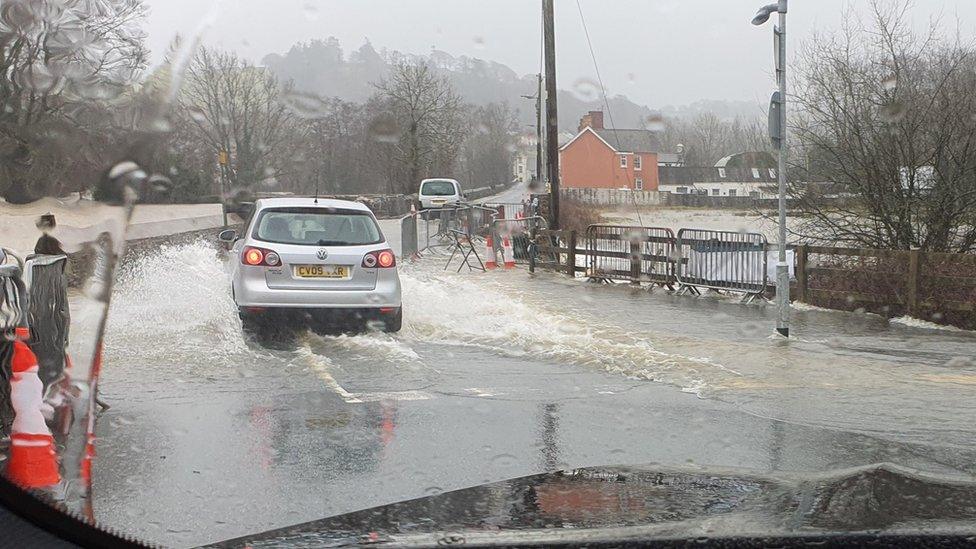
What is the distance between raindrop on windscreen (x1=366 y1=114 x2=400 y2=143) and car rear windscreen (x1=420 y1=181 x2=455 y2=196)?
2274 millimetres

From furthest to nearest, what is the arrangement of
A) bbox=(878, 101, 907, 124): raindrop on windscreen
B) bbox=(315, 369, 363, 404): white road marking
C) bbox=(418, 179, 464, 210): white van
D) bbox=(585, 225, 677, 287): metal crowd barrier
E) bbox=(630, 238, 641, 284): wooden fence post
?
bbox=(418, 179, 464, 210): white van < bbox=(630, 238, 641, 284): wooden fence post < bbox=(585, 225, 677, 287): metal crowd barrier < bbox=(878, 101, 907, 124): raindrop on windscreen < bbox=(315, 369, 363, 404): white road marking

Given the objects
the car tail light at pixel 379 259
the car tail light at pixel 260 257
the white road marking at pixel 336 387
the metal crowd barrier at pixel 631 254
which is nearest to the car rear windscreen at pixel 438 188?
the metal crowd barrier at pixel 631 254

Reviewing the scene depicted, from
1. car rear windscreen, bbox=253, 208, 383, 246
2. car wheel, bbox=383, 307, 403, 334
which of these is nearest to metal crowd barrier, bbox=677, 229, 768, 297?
car wheel, bbox=383, 307, 403, 334

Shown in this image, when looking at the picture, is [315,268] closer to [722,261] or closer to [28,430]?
[28,430]

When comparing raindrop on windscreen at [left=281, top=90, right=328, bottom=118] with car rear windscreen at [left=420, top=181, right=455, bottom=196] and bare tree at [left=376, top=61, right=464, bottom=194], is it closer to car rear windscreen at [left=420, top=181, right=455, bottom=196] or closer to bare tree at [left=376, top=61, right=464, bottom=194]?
bare tree at [left=376, top=61, right=464, bottom=194]

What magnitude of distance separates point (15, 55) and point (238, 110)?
18.3 m

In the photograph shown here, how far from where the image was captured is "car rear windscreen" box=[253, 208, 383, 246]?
34.1 ft

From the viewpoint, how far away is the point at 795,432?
6.72 metres

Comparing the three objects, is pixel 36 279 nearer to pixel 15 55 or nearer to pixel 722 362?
pixel 15 55

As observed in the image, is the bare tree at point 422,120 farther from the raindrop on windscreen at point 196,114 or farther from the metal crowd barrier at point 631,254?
the metal crowd barrier at point 631,254

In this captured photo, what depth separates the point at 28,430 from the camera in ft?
16.0

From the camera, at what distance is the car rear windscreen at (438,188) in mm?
35688

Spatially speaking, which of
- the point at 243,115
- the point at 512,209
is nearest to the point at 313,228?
the point at 243,115

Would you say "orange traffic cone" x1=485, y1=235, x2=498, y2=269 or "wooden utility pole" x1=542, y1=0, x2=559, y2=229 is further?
"wooden utility pole" x1=542, y1=0, x2=559, y2=229
